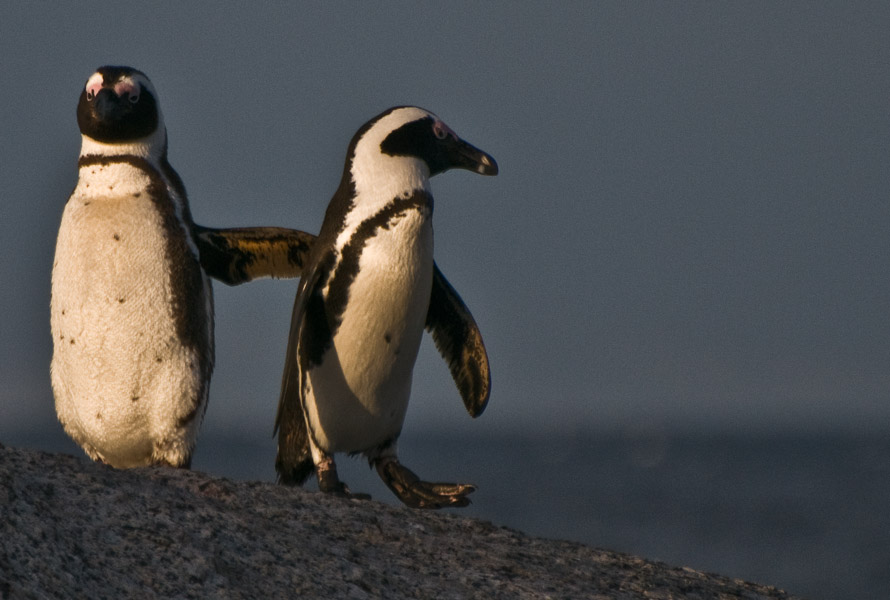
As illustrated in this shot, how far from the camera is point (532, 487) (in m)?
68.6

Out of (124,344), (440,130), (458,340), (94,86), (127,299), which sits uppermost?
(440,130)

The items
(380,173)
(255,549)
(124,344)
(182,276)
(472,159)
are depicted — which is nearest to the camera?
(255,549)

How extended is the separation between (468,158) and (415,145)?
0.31 m

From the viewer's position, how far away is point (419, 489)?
5746 millimetres

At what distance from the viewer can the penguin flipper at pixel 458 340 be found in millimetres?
6594

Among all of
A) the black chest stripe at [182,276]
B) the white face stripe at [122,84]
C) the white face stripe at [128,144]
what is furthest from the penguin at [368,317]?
the white face stripe at [122,84]

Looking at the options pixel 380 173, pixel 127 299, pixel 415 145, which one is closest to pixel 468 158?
pixel 415 145

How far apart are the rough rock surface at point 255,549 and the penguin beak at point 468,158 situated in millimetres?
2076

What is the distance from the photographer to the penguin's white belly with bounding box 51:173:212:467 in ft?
17.4

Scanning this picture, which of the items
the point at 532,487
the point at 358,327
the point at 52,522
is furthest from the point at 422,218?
the point at 532,487

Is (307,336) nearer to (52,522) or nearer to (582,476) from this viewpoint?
(52,522)

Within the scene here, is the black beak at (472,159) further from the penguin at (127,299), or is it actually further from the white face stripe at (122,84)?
the white face stripe at (122,84)

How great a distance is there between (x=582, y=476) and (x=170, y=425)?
253 feet

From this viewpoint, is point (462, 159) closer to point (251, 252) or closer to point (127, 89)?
point (251, 252)
